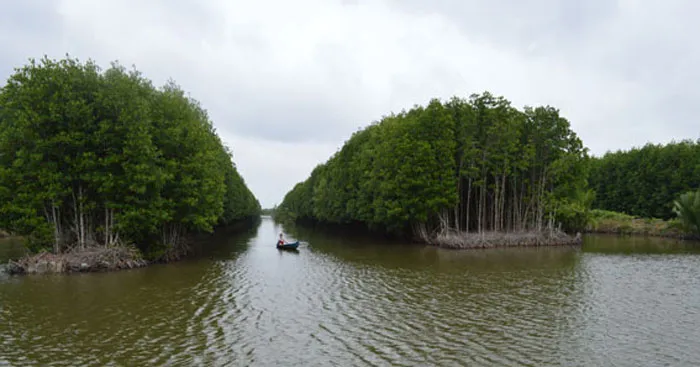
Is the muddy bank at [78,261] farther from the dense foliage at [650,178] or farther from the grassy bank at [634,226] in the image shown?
the dense foliage at [650,178]

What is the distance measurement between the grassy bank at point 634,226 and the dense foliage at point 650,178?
4.83m

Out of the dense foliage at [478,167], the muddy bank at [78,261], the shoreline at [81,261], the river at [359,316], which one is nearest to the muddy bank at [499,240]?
the dense foliage at [478,167]

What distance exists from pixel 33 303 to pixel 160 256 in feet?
40.1

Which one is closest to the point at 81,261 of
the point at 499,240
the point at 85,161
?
the point at 85,161

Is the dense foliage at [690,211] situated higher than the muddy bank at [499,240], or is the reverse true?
the dense foliage at [690,211]

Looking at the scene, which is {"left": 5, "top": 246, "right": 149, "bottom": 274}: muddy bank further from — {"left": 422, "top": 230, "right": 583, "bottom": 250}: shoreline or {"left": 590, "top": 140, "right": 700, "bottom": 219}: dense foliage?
{"left": 590, "top": 140, "right": 700, "bottom": 219}: dense foliage

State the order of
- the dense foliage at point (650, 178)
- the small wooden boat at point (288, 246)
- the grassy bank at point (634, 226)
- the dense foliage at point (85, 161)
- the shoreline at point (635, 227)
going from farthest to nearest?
the dense foliage at point (650, 178) < the grassy bank at point (634, 226) < the shoreline at point (635, 227) < the small wooden boat at point (288, 246) < the dense foliage at point (85, 161)

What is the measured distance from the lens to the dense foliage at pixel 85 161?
24219mm

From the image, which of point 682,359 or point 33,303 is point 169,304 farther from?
point 682,359

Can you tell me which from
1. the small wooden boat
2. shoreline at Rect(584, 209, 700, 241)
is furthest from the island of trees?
the small wooden boat

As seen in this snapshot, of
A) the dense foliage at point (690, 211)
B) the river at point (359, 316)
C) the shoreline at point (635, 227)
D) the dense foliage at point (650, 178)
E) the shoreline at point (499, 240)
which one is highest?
the dense foliage at point (650, 178)

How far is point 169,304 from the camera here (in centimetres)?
1788

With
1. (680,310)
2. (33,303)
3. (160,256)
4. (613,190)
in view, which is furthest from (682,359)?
(613,190)

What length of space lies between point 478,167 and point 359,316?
29.8 m
